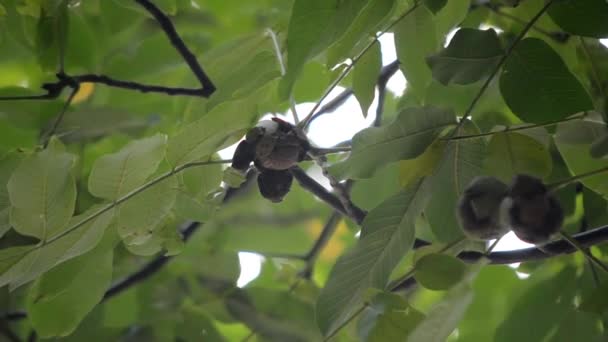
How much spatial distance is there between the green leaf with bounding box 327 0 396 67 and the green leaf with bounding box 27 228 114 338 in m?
0.31

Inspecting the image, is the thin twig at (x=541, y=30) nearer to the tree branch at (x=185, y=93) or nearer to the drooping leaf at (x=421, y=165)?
the drooping leaf at (x=421, y=165)

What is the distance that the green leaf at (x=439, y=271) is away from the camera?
68 cm

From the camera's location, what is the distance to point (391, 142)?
0.73 metres

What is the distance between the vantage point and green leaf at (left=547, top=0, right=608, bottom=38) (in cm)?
73

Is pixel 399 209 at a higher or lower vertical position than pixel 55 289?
higher

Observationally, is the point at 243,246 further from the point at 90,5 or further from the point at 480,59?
the point at 480,59

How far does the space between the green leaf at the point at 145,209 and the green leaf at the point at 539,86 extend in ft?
1.12

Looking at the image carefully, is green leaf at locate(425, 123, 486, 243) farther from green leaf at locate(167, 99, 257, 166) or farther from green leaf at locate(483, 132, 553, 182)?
green leaf at locate(167, 99, 257, 166)

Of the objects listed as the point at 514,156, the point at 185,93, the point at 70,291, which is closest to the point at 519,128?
the point at 514,156

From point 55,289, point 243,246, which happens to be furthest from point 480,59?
point 243,246

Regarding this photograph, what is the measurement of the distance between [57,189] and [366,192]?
1.53ft


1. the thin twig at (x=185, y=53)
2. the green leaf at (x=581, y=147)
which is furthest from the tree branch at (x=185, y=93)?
the green leaf at (x=581, y=147)

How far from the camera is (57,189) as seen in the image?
0.74 meters

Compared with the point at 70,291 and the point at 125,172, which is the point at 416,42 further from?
the point at 70,291
